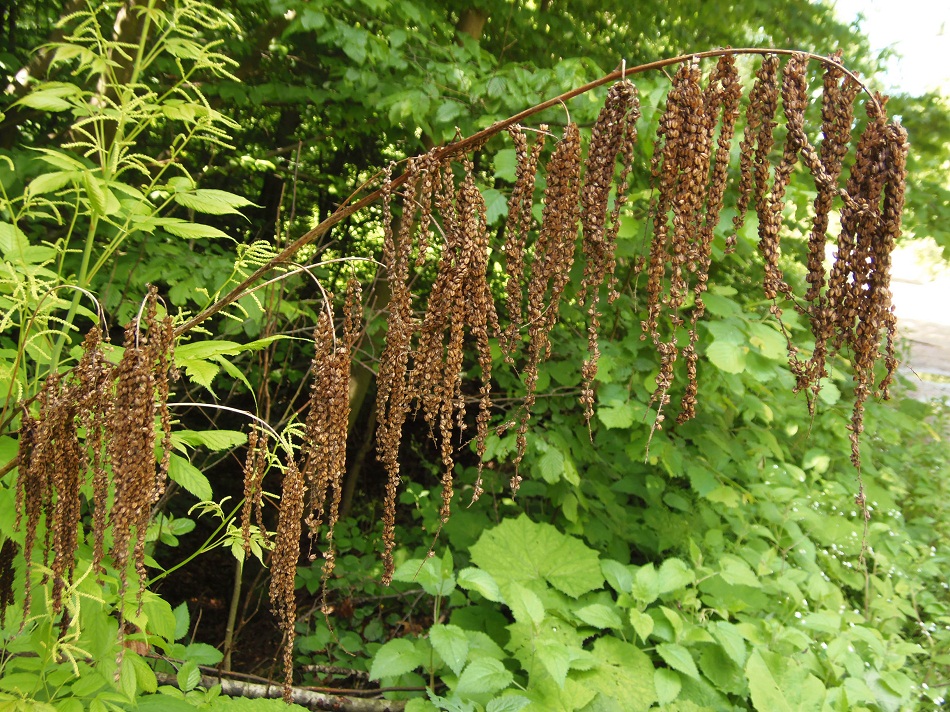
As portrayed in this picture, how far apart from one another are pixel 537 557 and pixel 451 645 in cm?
100

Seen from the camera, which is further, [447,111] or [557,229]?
[447,111]

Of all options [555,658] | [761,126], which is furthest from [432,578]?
[761,126]

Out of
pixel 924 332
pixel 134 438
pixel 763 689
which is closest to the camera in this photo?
pixel 134 438

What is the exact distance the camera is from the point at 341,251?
609 cm

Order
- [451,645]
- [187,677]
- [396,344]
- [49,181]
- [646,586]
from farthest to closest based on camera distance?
[646,586]
[451,645]
[187,677]
[49,181]
[396,344]

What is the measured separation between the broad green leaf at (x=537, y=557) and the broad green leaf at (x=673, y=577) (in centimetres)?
31

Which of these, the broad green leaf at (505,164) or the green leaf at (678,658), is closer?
the green leaf at (678,658)

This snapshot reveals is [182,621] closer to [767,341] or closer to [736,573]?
[736,573]

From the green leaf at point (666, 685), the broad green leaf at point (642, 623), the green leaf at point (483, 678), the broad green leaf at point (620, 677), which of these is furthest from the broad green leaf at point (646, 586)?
the green leaf at point (483, 678)

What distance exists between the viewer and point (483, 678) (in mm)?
2803

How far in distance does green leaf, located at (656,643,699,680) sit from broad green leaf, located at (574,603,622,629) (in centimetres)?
24

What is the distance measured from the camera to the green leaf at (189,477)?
2055 mm

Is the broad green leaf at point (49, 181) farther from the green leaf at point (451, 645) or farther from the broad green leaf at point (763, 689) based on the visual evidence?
the broad green leaf at point (763, 689)

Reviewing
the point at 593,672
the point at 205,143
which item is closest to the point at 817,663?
the point at 593,672
